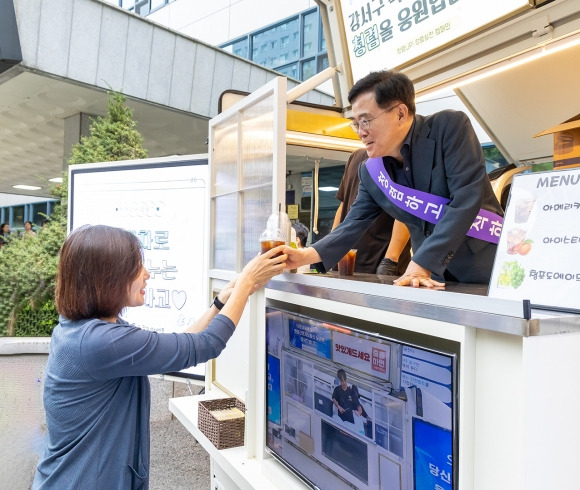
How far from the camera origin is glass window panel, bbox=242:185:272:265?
2.17m

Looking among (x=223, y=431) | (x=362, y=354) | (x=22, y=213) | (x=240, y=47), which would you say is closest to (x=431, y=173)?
(x=362, y=354)

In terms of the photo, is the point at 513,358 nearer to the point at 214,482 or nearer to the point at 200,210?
the point at 214,482

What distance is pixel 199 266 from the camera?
119 inches

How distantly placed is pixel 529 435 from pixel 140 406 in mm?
1087

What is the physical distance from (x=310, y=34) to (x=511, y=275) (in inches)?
351

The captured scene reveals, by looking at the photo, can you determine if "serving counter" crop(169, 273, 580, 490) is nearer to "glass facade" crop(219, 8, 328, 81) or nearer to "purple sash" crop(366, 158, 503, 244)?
"purple sash" crop(366, 158, 503, 244)

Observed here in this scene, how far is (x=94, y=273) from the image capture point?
1.39 meters

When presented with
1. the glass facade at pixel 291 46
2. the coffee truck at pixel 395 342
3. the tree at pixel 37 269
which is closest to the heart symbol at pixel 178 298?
the coffee truck at pixel 395 342

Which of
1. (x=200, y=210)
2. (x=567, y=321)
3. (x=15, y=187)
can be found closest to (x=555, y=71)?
(x=200, y=210)

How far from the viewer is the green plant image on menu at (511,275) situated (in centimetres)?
102

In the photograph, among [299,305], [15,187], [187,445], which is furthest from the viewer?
[15,187]

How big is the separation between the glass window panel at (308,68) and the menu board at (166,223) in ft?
22.1

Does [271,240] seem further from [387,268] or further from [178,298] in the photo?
[178,298]

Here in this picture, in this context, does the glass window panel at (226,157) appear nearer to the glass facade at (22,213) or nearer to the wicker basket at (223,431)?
the wicker basket at (223,431)
